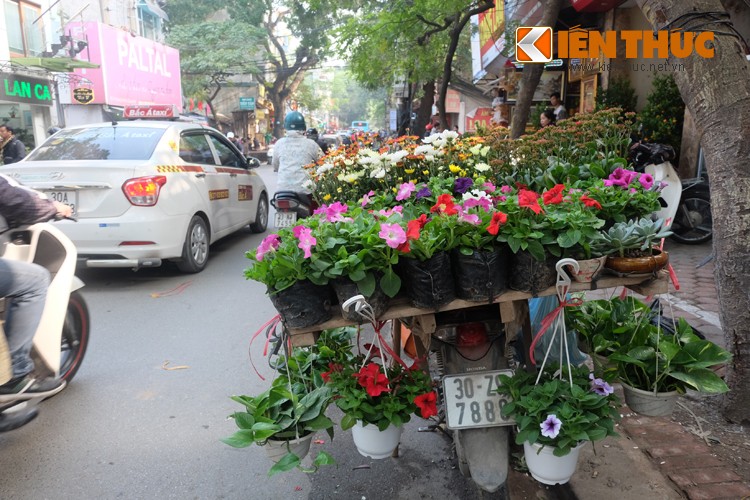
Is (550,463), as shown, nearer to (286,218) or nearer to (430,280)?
(430,280)

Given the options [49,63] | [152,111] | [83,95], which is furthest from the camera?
[83,95]

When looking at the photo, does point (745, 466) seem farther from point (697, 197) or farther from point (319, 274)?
point (697, 197)

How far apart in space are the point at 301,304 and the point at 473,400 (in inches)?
30.8

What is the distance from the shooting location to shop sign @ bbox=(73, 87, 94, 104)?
20.8 m

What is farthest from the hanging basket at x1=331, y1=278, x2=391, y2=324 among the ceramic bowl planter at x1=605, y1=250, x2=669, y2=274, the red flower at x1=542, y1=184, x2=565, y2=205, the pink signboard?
the pink signboard

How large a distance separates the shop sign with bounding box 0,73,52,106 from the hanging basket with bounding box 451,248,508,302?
1872cm

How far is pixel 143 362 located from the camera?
13.2 ft

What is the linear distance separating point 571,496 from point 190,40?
3213 cm

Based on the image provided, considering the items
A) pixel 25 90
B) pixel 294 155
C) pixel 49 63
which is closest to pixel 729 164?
pixel 294 155

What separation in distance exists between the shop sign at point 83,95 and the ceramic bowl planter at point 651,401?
2271 cm

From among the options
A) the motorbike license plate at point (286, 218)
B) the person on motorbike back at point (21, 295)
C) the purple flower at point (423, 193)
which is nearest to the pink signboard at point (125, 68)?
the motorbike license plate at point (286, 218)

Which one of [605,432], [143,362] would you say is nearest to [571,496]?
[605,432]

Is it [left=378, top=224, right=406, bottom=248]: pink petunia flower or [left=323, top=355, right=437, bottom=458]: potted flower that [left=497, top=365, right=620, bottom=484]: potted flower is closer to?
[left=323, top=355, right=437, bottom=458]: potted flower

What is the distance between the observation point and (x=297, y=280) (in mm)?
1893
